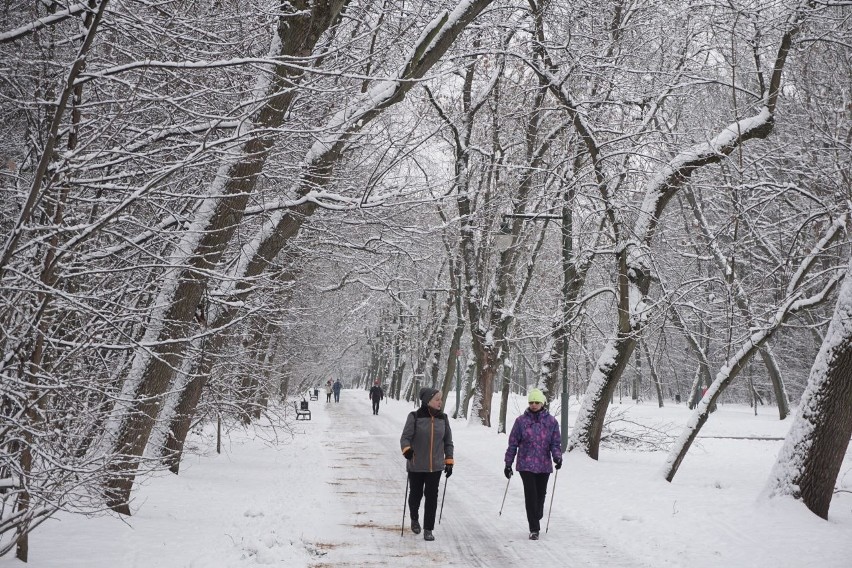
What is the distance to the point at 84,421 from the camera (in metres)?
5.94

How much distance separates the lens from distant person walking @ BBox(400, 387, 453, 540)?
8.95m

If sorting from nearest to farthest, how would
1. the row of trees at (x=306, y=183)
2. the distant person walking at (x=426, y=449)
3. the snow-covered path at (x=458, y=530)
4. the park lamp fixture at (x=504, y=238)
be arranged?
1. the row of trees at (x=306, y=183)
2. the snow-covered path at (x=458, y=530)
3. the distant person walking at (x=426, y=449)
4. the park lamp fixture at (x=504, y=238)

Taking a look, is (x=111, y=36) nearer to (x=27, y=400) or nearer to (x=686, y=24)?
(x=27, y=400)

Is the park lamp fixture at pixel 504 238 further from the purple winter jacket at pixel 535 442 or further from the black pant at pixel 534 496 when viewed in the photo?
the black pant at pixel 534 496

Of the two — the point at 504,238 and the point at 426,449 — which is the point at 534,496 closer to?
the point at 426,449

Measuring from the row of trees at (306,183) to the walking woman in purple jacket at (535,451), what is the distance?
2.63m

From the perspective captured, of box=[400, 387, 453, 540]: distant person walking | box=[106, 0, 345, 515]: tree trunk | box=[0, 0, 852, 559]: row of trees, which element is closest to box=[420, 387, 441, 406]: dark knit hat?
box=[400, 387, 453, 540]: distant person walking

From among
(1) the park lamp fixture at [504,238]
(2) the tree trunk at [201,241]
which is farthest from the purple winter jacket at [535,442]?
(1) the park lamp fixture at [504,238]

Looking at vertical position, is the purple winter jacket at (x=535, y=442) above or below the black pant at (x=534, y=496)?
above

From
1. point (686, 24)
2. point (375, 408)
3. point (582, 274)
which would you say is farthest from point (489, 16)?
point (375, 408)

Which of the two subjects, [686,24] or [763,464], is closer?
[686,24]

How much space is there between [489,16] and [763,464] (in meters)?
12.2

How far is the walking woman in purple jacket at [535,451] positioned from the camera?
8.81m

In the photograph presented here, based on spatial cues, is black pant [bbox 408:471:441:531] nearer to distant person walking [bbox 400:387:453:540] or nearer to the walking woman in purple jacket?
distant person walking [bbox 400:387:453:540]
